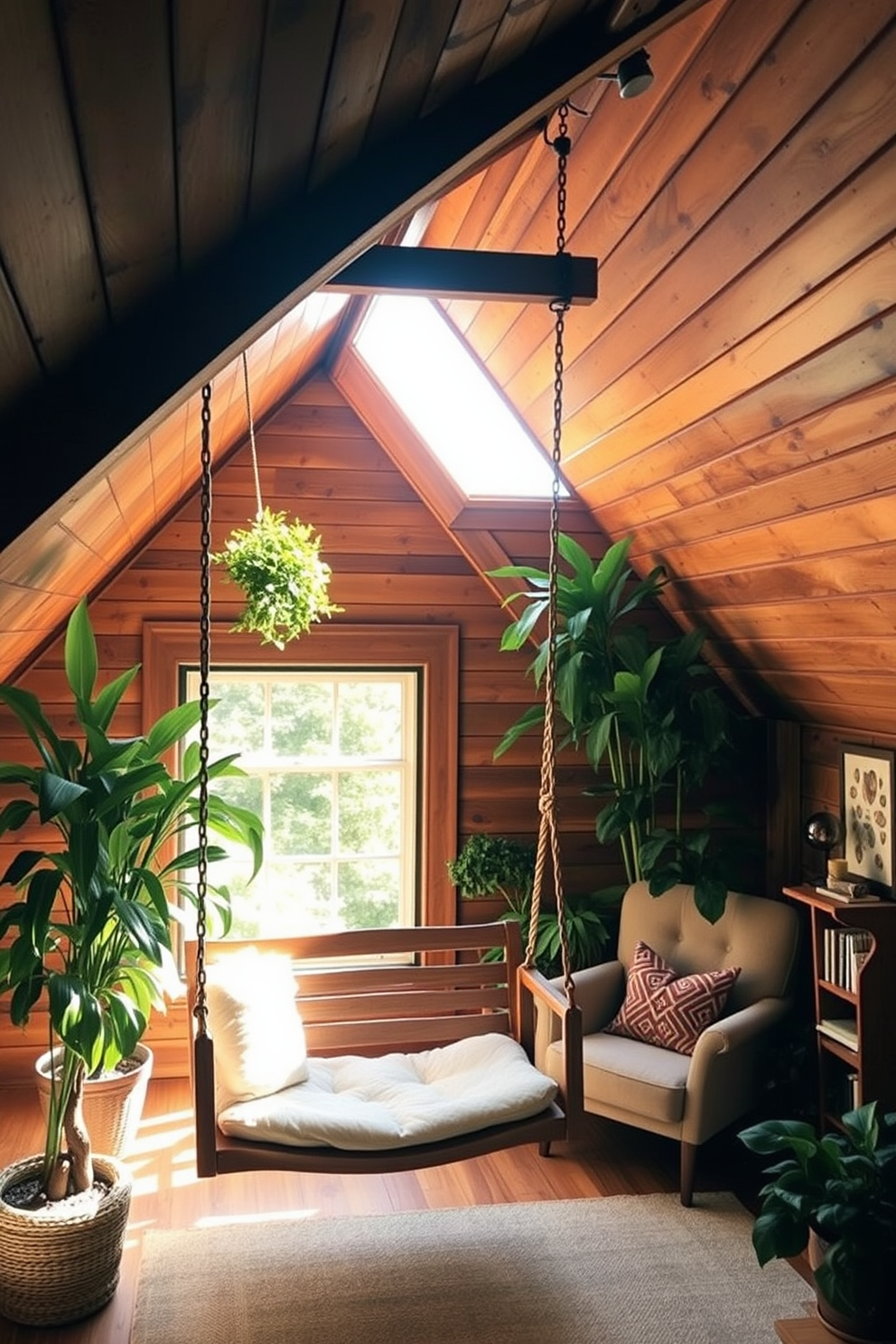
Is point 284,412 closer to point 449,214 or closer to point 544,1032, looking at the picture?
point 449,214

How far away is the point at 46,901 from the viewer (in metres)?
2.84

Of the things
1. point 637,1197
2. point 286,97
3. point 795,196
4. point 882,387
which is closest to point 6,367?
point 286,97

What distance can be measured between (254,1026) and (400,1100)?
478 mm

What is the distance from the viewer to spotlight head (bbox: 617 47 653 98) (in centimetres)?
201

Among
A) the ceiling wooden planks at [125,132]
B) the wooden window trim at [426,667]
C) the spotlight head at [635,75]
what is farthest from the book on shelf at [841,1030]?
the ceiling wooden planks at [125,132]

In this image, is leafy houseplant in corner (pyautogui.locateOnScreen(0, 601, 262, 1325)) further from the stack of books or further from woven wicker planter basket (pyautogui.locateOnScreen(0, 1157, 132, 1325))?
the stack of books

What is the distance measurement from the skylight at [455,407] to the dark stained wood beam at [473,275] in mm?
1840

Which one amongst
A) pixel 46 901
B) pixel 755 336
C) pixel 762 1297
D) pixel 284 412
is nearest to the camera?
pixel 755 336

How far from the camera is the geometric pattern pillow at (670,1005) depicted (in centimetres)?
378

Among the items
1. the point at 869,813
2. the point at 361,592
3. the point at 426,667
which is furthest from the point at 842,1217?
the point at 361,592

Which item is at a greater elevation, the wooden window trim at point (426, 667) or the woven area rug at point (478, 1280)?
the wooden window trim at point (426, 667)

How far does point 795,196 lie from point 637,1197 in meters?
2.98

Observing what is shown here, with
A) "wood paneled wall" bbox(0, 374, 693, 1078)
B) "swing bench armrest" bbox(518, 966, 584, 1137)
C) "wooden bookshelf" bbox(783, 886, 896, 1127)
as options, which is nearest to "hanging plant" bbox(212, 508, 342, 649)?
"wood paneled wall" bbox(0, 374, 693, 1078)

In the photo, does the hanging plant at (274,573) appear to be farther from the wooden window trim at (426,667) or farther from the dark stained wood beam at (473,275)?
the dark stained wood beam at (473,275)
